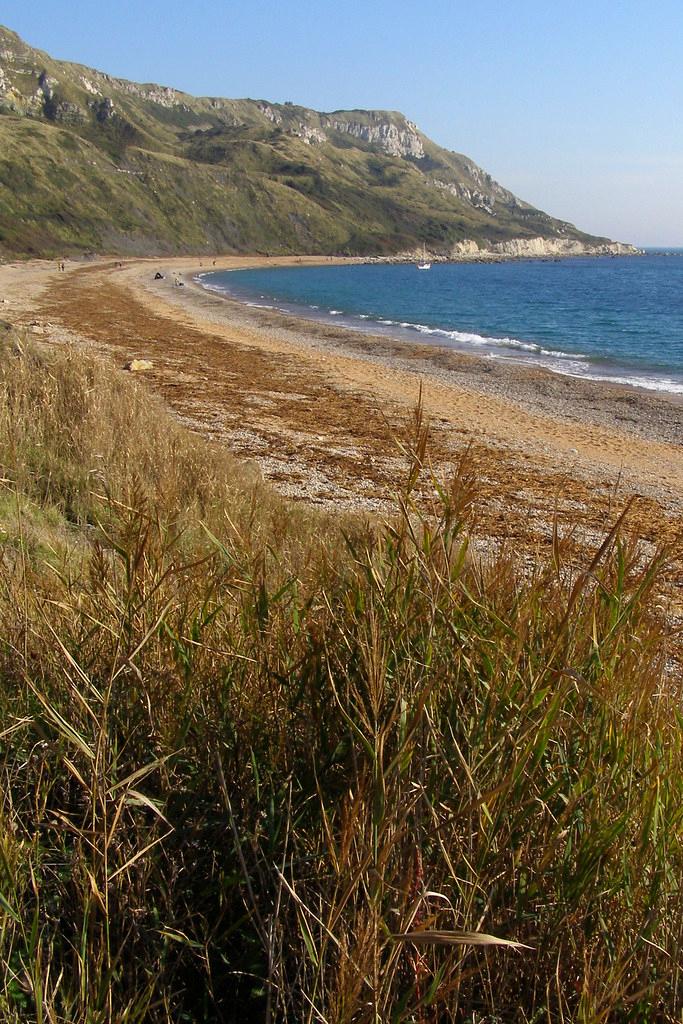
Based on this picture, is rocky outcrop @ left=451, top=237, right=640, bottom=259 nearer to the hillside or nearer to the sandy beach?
the hillside

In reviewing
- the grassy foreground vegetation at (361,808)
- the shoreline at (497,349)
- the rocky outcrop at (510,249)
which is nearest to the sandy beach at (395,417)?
the grassy foreground vegetation at (361,808)

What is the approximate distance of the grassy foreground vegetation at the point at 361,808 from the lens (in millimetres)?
1396

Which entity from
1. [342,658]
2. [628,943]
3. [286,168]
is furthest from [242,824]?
[286,168]

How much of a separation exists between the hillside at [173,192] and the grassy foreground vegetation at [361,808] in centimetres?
7391

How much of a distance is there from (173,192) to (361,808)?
12137 centimetres

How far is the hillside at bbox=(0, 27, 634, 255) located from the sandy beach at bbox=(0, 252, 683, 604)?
179ft

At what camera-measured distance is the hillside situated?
87.3m

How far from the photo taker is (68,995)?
4.63 ft

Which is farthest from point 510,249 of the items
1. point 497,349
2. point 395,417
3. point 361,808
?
point 361,808

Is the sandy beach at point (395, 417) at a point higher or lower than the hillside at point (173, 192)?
lower

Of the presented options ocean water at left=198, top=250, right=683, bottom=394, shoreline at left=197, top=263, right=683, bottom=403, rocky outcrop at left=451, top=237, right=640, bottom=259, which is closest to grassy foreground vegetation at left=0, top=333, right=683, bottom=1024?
shoreline at left=197, top=263, right=683, bottom=403

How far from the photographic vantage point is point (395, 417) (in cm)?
1303

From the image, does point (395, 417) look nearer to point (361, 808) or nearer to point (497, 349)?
point (361, 808)

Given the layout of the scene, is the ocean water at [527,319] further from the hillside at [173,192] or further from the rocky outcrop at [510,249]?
the rocky outcrop at [510,249]
